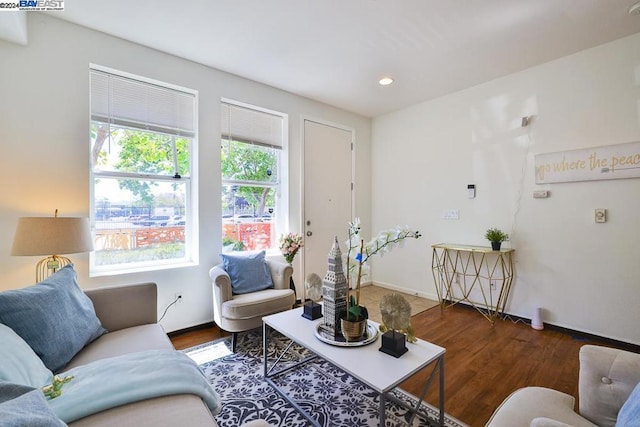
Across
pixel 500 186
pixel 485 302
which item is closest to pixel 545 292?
pixel 485 302

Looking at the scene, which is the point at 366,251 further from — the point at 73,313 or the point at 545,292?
the point at 545,292

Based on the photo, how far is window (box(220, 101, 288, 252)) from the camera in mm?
3199

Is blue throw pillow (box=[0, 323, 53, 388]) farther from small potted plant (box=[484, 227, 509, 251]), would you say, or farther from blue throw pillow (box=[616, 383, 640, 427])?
small potted plant (box=[484, 227, 509, 251])

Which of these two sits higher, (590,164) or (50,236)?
(590,164)

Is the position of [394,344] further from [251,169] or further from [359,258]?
[251,169]

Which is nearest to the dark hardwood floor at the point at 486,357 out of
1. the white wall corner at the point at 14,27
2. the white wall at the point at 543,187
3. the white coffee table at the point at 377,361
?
the white coffee table at the point at 377,361

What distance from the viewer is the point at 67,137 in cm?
228

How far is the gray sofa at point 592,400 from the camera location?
41.5 inches

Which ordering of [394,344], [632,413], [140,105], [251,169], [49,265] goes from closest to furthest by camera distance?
[632,413] → [394,344] → [49,265] → [140,105] → [251,169]

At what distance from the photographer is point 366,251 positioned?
5.57 feet

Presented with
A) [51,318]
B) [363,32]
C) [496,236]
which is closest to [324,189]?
[363,32]

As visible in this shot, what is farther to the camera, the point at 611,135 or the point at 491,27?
the point at 611,135

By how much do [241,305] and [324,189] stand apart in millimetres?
2100

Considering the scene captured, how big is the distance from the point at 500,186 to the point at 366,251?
2.41 metres
